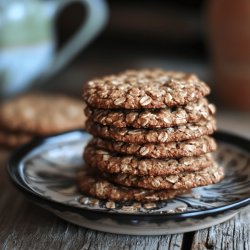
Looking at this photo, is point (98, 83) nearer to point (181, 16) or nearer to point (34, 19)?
point (34, 19)

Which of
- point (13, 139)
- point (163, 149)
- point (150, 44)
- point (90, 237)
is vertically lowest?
point (150, 44)

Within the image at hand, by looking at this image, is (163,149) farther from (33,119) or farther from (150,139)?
(33,119)

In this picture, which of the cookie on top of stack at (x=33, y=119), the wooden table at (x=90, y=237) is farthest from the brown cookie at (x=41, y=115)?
the wooden table at (x=90, y=237)

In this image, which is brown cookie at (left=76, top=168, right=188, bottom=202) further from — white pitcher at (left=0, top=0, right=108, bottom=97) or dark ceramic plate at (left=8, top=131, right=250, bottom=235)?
white pitcher at (left=0, top=0, right=108, bottom=97)

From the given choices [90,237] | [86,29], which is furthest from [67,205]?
[86,29]

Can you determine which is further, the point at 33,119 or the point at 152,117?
the point at 33,119
